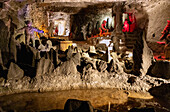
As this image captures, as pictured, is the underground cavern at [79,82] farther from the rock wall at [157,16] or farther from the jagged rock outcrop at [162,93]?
the rock wall at [157,16]

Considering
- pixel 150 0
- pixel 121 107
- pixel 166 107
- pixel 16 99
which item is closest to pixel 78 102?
pixel 121 107

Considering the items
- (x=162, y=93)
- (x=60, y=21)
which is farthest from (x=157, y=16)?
(x=60, y=21)

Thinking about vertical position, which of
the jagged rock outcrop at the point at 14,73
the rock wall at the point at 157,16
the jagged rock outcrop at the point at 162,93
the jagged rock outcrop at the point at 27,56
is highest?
the rock wall at the point at 157,16

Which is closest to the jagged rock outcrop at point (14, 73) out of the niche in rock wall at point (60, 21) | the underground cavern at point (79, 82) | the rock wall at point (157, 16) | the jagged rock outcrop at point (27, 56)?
the underground cavern at point (79, 82)

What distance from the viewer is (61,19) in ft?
53.7

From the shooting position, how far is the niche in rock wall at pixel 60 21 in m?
15.7

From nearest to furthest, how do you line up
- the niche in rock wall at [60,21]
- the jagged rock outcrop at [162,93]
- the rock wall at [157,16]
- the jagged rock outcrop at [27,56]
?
the jagged rock outcrop at [162,93] < the jagged rock outcrop at [27,56] < the rock wall at [157,16] < the niche in rock wall at [60,21]

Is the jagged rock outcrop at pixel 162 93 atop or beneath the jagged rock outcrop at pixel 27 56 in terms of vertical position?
beneath

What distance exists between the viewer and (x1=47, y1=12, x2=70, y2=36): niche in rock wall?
51.4 feet

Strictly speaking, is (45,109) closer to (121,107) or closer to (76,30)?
(121,107)

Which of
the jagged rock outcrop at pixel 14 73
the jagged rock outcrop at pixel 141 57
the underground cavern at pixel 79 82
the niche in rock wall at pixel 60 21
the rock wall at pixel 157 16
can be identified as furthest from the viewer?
the niche in rock wall at pixel 60 21

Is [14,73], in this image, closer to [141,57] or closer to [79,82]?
[79,82]

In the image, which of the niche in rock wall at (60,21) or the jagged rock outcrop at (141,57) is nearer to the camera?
the jagged rock outcrop at (141,57)

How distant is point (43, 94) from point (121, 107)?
6.23ft
